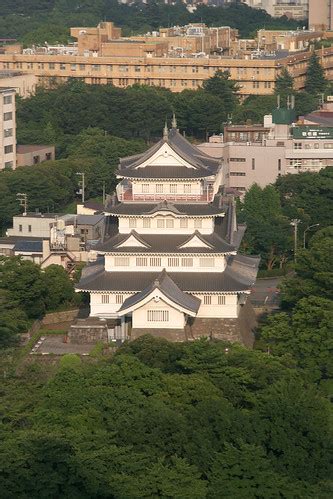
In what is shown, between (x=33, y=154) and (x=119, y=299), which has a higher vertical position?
(x=119, y=299)

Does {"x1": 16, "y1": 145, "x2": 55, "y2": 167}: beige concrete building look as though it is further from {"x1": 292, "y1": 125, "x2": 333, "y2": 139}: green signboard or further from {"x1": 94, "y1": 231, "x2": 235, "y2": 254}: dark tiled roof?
{"x1": 94, "y1": 231, "x2": 235, "y2": 254}: dark tiled roof

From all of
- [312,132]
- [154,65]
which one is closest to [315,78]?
[154,65]

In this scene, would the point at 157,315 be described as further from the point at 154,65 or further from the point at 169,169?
the point at 154,65

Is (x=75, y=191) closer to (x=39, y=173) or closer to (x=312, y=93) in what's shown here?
(x=39, y=173)

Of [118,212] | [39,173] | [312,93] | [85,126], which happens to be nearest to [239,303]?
[118,212]

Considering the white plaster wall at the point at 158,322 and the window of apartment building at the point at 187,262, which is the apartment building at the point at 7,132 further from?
the white plaster wall at the point at 158,322

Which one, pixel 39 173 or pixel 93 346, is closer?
pixel 93 346

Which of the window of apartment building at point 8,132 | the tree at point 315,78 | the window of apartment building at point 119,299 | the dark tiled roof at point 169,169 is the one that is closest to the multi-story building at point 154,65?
the tree at point 315,78
